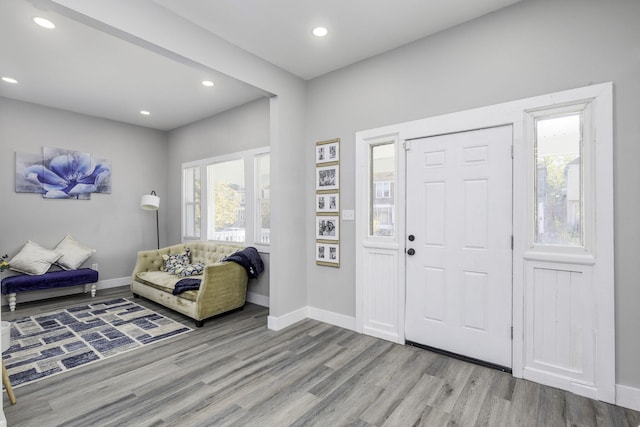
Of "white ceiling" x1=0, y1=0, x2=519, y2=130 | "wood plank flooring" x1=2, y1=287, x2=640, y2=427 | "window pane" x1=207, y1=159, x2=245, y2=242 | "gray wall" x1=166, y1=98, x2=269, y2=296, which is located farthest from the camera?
"window pane" x1=207, y1=159, x2=245, y2=242

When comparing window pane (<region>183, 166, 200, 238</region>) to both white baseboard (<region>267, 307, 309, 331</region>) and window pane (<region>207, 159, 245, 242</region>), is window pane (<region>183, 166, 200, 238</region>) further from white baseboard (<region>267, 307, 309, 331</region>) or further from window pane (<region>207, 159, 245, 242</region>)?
white baseboard (<region>267, 307, 309, 331</region>)

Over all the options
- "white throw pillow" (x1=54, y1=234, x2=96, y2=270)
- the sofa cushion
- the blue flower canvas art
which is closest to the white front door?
the sofa cushion

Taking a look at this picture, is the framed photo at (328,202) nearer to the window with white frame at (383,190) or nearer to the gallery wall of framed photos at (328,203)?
the gallery wall of framed photos at (328,203)

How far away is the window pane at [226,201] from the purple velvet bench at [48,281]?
6.32ft

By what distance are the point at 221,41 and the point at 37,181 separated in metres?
4.12

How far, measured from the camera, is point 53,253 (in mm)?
4754

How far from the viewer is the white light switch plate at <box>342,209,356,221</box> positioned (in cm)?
350

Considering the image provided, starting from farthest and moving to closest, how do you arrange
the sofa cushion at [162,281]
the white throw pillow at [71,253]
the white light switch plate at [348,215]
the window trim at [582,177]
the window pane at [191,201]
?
the window pane at [191,201], the white throw pillow at [71,253], the sofa cushion at [162,281], the white light switch plate at [348,215], the window trim at [582,177]

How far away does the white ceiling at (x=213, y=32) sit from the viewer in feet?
8.38

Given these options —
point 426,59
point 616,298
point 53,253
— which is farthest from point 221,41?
point 53,253

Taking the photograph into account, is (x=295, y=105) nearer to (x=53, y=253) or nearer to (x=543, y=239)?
(x=543, y=239)

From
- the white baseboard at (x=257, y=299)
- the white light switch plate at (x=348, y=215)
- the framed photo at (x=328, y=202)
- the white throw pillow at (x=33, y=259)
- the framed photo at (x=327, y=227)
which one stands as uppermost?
the framed photo at (x=328, y=202)

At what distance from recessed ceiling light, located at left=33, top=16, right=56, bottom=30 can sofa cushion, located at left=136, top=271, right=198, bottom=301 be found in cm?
297

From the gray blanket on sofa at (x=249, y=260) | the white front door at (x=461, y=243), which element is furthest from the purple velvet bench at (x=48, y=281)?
the white front door at (x=461, y=243)
